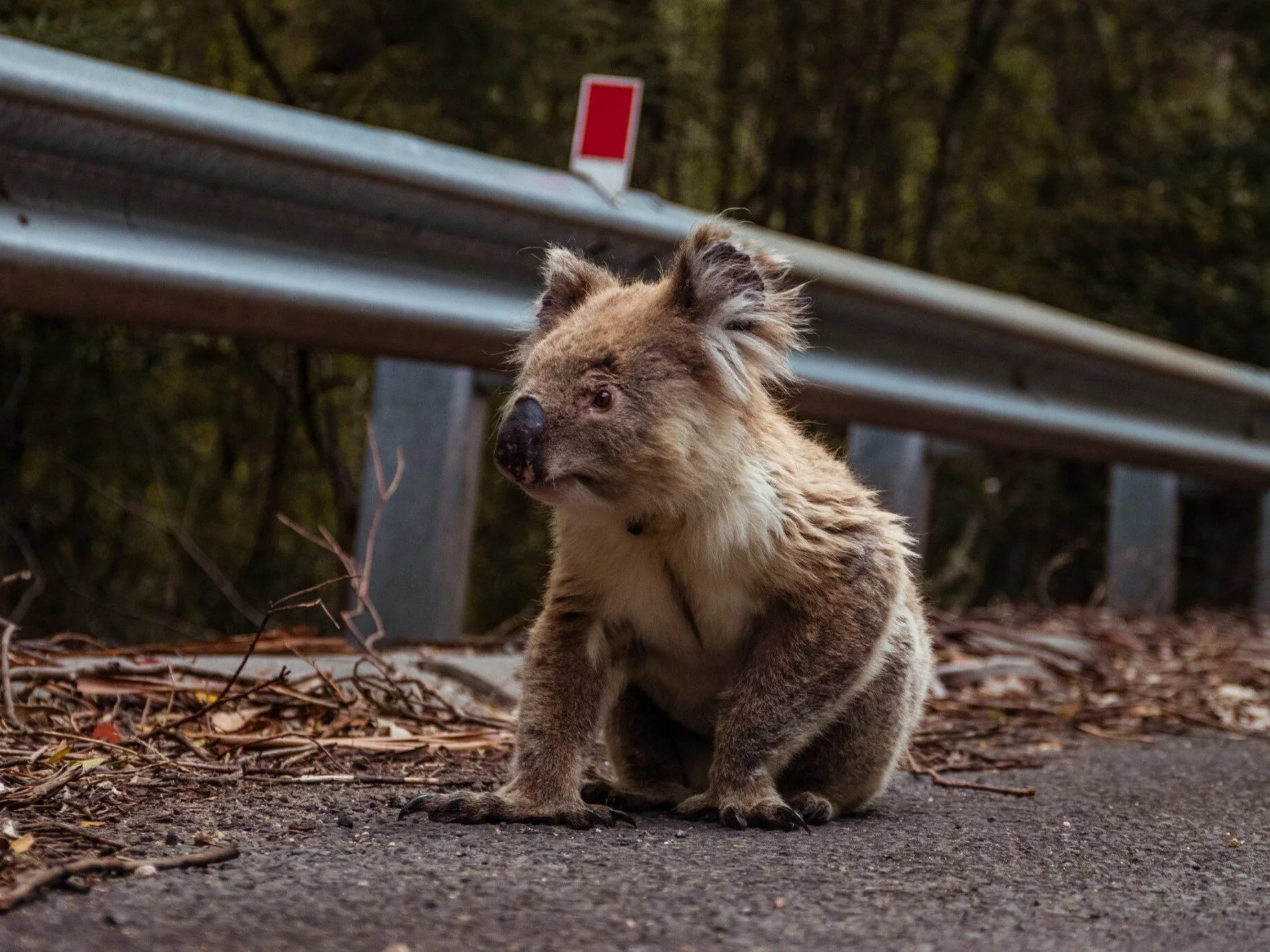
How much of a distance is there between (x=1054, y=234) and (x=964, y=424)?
4066mm

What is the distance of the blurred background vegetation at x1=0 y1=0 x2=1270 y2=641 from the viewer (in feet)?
19.6

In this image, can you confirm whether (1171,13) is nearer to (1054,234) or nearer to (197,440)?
(1054,234)

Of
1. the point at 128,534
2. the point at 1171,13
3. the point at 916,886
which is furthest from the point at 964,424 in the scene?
the point at 1171,13

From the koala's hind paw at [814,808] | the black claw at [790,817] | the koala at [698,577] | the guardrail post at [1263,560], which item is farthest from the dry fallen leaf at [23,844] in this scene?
the guardrail post at [1263,560]

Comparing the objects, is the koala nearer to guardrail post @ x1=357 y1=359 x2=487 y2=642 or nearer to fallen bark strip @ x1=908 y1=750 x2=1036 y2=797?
fallen bark strip @ x1=908 y1=750 x2=1036 y2=797

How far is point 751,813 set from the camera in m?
2.72

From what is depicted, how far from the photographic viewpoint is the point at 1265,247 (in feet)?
29.3

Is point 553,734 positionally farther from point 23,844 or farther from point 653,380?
point 23,844

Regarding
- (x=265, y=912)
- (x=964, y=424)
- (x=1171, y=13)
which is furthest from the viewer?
(x=1171, y=13)

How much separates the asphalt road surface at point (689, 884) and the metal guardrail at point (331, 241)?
1.51m

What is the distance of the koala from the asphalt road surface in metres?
0.19

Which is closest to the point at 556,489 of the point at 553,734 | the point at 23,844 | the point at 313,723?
the point at 553,734

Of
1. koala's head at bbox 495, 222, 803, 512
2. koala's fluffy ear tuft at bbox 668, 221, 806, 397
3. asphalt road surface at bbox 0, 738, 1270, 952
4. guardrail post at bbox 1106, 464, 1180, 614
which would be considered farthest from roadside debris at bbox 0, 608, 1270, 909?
guardrail post at bbox 1106, 464, 1180, 614

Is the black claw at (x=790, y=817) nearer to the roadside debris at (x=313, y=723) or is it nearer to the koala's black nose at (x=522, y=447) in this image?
the roadside debris at (x=313, y=723)
